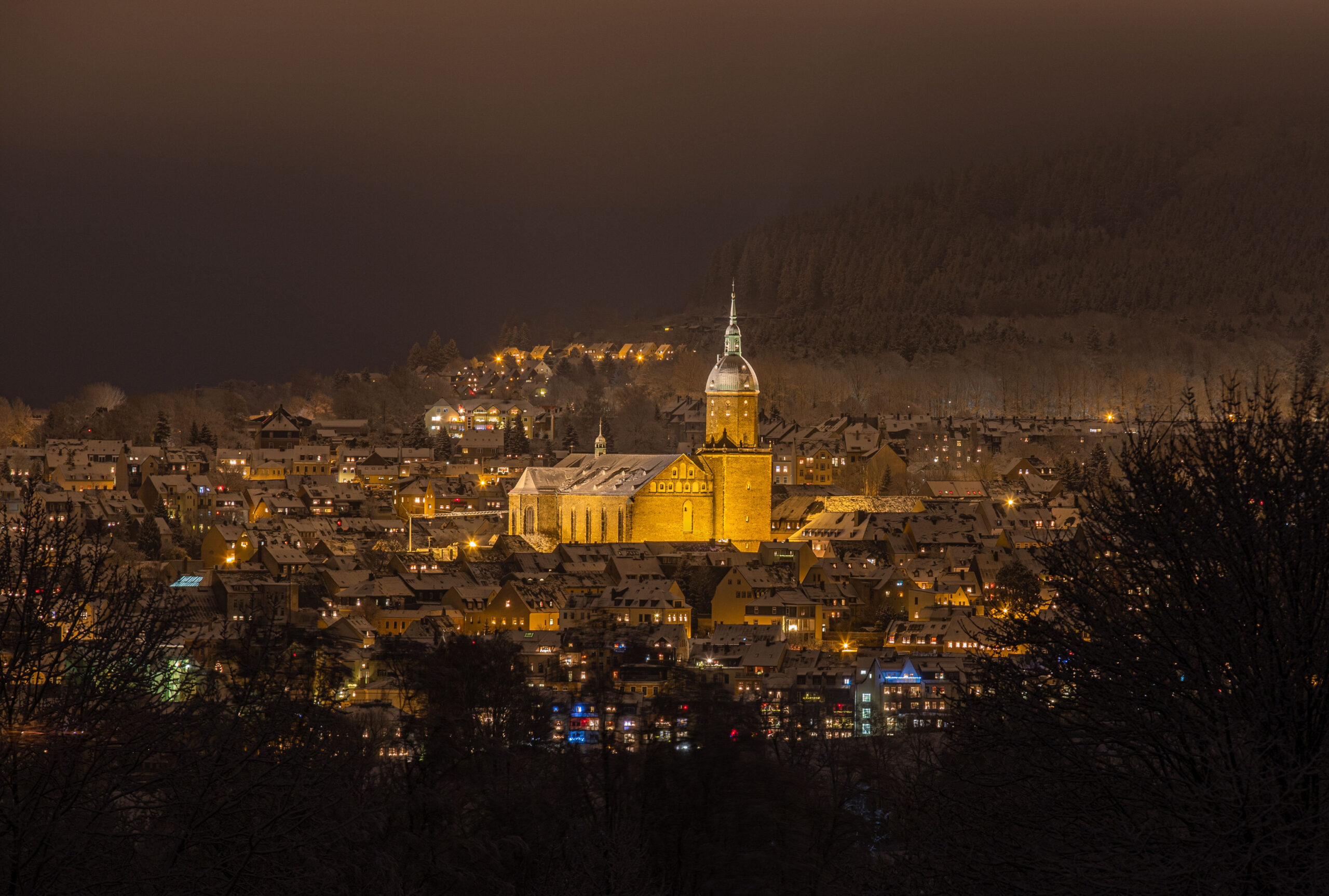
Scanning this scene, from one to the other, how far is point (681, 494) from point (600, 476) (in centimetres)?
450

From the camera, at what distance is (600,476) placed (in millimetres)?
80812

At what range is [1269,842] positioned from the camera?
15.1m

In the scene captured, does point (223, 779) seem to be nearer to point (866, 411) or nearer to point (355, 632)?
point (355, 632)

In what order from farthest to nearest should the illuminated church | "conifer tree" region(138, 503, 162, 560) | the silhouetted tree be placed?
the illuminated church < "conifer tree" region(138, 503, 162, 560) < the silhouetted tree

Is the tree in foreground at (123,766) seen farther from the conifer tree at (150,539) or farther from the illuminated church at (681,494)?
the conifer tree at (150,539)

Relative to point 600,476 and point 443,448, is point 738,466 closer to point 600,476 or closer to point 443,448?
point 600,476

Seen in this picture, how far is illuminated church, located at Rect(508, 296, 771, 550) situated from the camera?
3059 inches

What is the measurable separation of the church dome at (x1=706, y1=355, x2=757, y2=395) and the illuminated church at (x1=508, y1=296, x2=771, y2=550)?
1.7 inches

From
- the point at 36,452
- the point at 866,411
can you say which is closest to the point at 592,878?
the point at 36,452

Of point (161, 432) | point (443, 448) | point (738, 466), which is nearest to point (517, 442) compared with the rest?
point (443, 448)

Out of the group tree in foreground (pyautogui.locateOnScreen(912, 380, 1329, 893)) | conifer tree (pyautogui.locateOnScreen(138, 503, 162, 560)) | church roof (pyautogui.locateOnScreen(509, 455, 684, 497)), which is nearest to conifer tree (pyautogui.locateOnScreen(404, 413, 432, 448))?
church roof (pyautogui.locateOnScreen(509, 455, 684, 497))

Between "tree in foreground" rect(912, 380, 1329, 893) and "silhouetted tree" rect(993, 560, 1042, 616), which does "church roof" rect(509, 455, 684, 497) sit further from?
"tree in foreground" rect(912, 380, 1329, 893)

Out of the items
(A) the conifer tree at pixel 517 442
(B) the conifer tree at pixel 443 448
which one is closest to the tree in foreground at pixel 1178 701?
(B) the conifer tree at pixel 443 448

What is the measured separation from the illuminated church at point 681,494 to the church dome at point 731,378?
0.04 m
